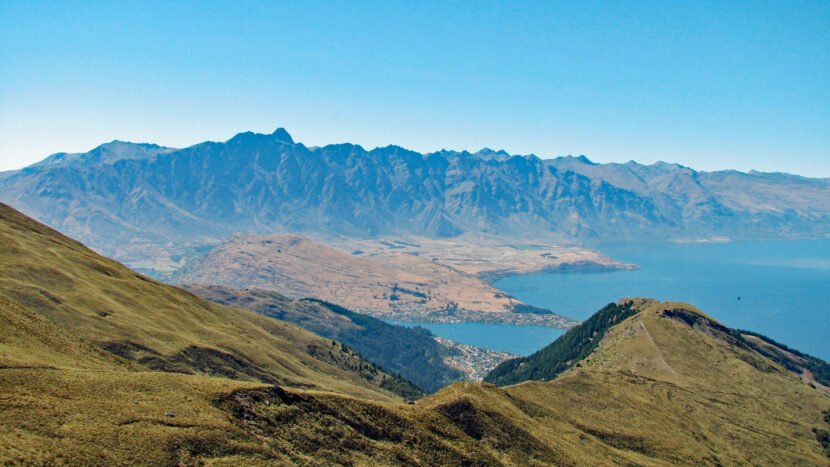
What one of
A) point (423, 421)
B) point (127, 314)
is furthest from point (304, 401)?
point (127, 314)

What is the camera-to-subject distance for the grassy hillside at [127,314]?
4149 inches

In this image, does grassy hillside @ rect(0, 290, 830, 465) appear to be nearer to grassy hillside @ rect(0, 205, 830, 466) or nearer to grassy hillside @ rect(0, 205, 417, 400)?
grassy hillside @ rect(0, 205, 830, 466)

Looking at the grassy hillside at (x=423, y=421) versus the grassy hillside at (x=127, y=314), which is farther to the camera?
the grassy hillside at (x=127, y=314)

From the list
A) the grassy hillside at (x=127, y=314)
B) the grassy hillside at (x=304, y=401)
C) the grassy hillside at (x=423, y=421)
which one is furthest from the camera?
the grassy hillside at (x=127, y=314)

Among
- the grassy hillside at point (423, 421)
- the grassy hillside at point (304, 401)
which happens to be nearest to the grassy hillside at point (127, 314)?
the grassy hillside at point (304, 401)

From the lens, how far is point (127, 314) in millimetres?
120250

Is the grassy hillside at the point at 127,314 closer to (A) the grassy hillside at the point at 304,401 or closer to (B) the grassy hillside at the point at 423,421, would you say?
(A) the grassy hillside at the point at 304,401

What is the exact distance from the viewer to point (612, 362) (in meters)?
177

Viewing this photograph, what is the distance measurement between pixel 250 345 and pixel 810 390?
18306 cm

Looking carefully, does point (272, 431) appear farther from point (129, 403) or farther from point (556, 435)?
point (556, 435)

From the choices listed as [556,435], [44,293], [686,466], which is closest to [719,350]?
[686,466]

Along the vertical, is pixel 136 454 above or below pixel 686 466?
above

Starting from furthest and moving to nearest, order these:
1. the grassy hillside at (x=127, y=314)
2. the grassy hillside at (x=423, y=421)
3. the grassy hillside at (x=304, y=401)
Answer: the grassy hillside at (x=127, y=314)
the grassy hillside at (x=304, y=401)
the grassy hillside at (x=423, y=421)

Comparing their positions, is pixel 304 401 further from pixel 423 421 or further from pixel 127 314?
pixel 127 314
